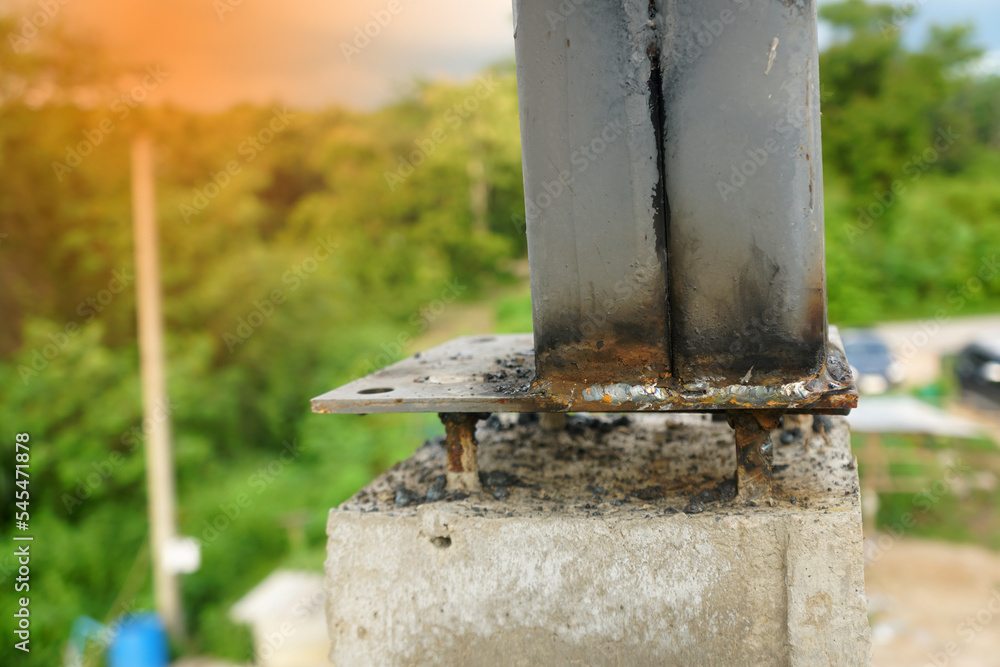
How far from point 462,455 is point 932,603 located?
929 cm

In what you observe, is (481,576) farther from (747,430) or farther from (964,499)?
(964,499)

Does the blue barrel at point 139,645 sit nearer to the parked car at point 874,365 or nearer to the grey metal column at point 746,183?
the grey metal column at point 746,183

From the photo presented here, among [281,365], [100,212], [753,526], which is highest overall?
[100,212]

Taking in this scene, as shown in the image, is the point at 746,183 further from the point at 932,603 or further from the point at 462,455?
the point at 932,603

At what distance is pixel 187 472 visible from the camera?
527 inches

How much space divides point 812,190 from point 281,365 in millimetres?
15329

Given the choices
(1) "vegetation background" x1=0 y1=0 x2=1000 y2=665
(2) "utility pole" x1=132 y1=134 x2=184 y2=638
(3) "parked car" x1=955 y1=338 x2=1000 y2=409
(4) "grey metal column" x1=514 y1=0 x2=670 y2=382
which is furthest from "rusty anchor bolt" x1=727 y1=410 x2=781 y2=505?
(3) "parked car" x1=955 y1=338 x2=1000 y2=409

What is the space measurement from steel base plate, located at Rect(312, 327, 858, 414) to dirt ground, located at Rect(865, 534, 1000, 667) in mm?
7679

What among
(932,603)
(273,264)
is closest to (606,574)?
(932,603)

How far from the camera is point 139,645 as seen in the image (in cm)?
927

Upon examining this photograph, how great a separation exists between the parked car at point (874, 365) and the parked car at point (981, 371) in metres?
1.53

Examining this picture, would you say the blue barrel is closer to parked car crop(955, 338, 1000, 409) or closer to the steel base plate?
the steel base plate

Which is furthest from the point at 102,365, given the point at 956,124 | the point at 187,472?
the point at 956,124

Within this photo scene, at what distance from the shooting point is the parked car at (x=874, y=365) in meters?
12.7
